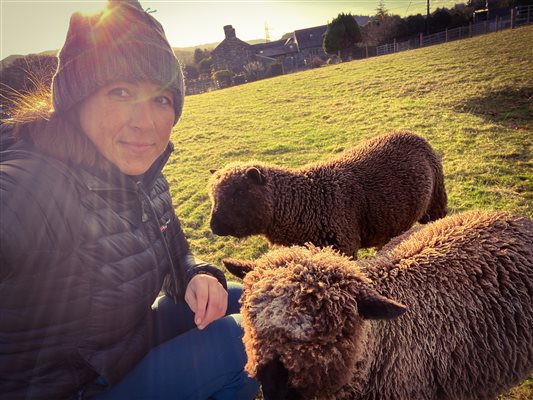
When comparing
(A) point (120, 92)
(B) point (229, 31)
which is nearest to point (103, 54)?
(A) point (120, 92)

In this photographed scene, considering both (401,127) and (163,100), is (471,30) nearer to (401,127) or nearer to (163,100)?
(401,127)

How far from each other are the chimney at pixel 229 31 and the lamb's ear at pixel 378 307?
6128cm

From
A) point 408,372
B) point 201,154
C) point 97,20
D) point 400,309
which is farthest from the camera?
point 201,154

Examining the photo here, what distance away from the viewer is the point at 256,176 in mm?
4414

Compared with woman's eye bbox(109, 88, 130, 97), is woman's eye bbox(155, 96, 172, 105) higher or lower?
lower

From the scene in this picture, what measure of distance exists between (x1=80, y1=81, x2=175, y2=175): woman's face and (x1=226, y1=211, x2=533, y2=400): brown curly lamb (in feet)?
3.71

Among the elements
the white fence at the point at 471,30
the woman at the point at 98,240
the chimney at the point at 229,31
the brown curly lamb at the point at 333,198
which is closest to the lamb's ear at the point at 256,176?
the brown curly lamb at the point at 333,198

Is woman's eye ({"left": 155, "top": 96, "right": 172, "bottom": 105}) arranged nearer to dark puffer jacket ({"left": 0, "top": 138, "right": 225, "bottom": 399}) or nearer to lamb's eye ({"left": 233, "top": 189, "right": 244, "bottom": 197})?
dark puffer jacket ({"left": 0, "top": 138, "right": 225, "bottom": 399})

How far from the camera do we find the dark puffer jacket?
5.79ft

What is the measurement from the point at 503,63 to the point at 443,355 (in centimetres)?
2073

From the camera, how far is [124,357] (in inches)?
96.3

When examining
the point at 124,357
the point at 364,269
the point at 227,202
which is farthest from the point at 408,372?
the point at 227,202

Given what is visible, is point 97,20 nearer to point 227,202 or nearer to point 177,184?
point 227,202

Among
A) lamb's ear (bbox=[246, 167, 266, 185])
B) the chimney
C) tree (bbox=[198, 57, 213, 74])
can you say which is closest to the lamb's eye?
lamb's ear (bbox=[246, 167, 266, 185])
